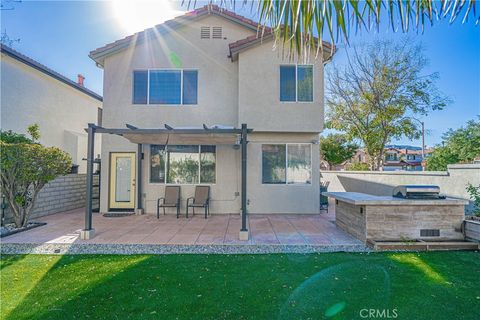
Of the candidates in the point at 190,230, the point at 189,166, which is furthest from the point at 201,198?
the point at 190,230

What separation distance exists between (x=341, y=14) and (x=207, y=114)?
31.9ft

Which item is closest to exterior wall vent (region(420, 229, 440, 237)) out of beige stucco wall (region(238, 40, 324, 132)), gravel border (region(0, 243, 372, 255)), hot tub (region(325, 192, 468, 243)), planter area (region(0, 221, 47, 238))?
hot tub (region(325, 192, 468, 243))

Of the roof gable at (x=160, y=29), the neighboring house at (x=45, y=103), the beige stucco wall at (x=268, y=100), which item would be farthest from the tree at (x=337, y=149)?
the neighboring house at (x=45, y=103)

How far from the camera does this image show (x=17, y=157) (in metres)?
7.95

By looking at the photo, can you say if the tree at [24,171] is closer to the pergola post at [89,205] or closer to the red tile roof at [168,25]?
the pergola post at [89,205]

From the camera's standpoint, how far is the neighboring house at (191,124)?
11133 millimetres

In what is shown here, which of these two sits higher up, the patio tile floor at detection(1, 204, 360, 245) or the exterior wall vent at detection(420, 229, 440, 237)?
the exterior wall vent at detection(420, 229, 440, 237)

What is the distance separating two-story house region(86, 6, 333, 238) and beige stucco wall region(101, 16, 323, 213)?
1.7 inches

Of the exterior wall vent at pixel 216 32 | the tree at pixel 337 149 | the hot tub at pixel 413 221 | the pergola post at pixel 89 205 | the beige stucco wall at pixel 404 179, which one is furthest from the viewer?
the tree at pixel 337 149

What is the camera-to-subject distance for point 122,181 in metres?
11.5

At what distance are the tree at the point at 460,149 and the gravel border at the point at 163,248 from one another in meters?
12.2

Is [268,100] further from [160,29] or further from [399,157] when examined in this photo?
[399,157]

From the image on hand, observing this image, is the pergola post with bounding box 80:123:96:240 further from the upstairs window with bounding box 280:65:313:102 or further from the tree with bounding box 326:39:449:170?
the tree with bounding box 326:39:449:170

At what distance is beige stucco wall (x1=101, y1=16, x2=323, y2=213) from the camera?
36.4 feet
